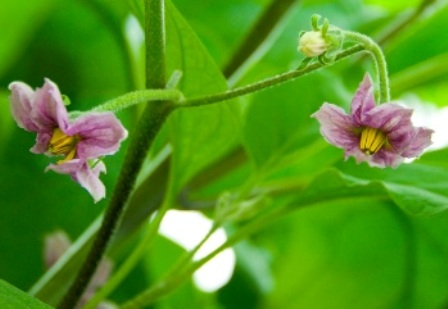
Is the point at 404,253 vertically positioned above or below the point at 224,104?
below

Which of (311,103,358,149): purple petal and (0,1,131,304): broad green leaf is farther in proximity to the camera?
(0,1,131,304): broad green leaf

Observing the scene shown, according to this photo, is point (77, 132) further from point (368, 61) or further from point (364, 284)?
point (364, 284)

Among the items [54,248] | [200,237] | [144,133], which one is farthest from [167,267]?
[144,133]

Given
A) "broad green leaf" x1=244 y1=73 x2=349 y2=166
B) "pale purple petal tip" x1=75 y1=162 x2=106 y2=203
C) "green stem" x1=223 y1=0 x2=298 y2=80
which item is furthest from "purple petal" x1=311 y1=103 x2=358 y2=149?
"green stem" x1=223 y1=0 x2=298 y2=80

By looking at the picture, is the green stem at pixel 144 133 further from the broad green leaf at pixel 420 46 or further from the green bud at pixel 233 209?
the broad green leaf at pixel 420 46

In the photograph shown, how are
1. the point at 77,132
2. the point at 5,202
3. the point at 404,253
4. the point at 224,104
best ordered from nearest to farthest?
the point at 77,132 → the point at 224,104 → the point at 5,202 → the point at 404,253

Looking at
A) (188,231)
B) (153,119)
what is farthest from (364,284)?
(153,119)

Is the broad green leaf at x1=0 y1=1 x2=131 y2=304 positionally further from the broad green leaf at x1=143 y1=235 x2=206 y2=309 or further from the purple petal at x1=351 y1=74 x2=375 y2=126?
the purple petal at x1=351 y1=74 x2=375 y2=126

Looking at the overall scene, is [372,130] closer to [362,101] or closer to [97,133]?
[362,101]
